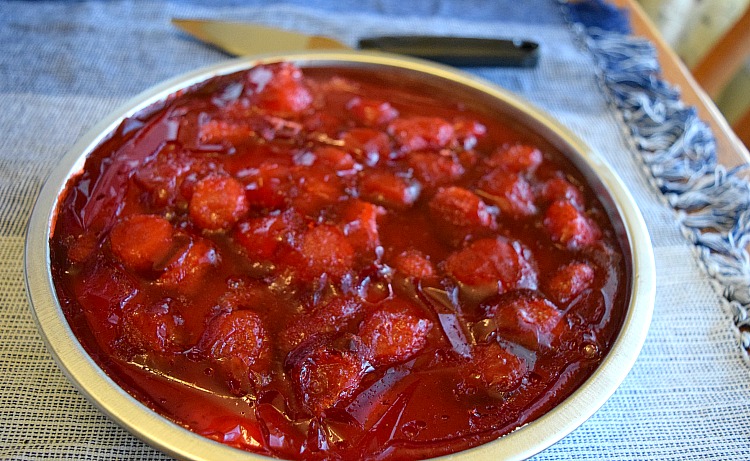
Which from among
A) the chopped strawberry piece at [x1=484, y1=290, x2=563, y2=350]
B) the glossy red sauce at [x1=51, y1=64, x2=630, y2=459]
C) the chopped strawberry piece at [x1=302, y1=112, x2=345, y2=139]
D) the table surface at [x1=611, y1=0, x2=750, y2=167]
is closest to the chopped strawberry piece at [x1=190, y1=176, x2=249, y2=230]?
the glossy red sauce at [x1=51, y1=64, x2=630, y2=459]

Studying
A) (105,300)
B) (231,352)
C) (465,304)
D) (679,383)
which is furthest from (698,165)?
(105,300)

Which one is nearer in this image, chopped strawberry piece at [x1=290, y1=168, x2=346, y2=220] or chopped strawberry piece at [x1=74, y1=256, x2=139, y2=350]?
chopped strawberry piece at [x1=74, y1=256, x2=139, y2=350]

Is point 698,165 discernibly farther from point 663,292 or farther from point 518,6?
point 518,6

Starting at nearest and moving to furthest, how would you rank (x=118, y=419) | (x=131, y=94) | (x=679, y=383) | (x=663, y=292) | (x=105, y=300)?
1. (x=118, y=419)
2. (x=105, y=300)
3. (x=679, y=383)
4. (x=663, y=292)
5. (x=131, y=94)

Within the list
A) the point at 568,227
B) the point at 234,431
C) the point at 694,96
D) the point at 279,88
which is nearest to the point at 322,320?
the point at 234,431

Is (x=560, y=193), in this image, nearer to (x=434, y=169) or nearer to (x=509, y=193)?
(x=509, y=193)

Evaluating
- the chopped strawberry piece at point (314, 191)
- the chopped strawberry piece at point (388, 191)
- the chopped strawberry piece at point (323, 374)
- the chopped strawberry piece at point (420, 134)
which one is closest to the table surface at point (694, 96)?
the chopped strawberry piece at point (420, 134)

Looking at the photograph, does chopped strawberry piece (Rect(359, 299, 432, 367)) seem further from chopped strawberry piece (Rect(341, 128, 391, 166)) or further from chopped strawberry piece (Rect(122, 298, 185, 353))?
chopped strawberry piece (Rect(341, 128, 391, 166))
